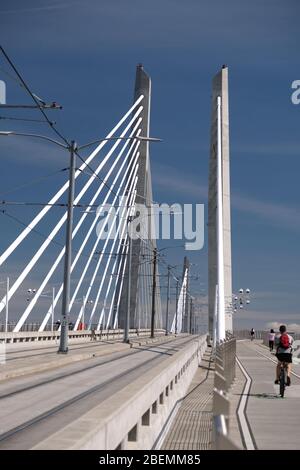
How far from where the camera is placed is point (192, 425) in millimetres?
14109

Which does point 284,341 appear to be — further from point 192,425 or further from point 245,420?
point 192,425

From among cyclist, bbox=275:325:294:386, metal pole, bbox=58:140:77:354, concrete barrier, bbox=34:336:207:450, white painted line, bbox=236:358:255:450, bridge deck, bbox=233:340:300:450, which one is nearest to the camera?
concrete barrier, bbox=34:336:207:450

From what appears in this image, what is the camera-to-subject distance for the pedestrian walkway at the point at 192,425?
11812mm

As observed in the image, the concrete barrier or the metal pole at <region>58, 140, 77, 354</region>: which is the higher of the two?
the metal pole at <region>58, 140, 77, 354</region>

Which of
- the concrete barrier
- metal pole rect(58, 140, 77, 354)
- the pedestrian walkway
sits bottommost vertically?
the pedestrian walkway

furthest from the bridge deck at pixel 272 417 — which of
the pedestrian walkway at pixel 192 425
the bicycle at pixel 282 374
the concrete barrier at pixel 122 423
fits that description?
the concrete barrier at pixel 122 423

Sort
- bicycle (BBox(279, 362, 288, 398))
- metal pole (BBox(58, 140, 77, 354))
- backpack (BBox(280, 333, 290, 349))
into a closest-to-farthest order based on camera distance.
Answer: bicycle (BBox(279, 362, 288, 398))
backpack (BBox(280, 333, 290, 349))
metal pole (BBox(58, 140, 77, 354))

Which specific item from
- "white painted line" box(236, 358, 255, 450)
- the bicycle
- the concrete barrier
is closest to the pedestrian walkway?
the concrete barrier

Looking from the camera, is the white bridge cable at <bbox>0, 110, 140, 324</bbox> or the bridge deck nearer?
the bridge deck

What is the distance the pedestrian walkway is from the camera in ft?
38.8

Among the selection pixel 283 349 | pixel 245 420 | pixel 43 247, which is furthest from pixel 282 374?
pixel 43 247

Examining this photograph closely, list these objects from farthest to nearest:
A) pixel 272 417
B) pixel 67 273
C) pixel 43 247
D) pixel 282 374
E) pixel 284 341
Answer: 1. pixel 43 247
2. pixel 67 273
3. pixel 284 341
4. pixel 282 374
5. pixel 272 417

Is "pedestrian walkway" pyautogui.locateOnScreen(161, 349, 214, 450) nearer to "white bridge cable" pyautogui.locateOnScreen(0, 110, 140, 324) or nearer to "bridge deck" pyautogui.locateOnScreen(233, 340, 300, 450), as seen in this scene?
"bridge deck" pyautogui.locateOnScreen(233, 340, 300, 450)
